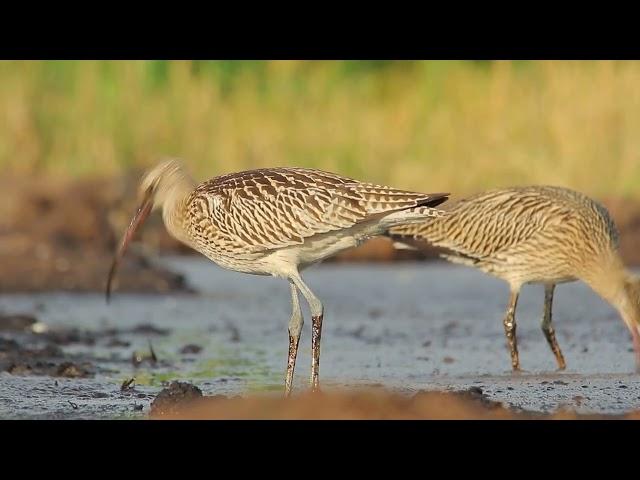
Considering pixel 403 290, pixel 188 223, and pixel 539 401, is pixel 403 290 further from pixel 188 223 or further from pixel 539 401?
pixel 539 401

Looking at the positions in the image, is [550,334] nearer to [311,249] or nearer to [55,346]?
[311,249]

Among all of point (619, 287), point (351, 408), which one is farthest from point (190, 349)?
point (351, 408)

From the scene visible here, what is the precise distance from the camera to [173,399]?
7.21 m

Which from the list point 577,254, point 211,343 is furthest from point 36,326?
point 577,254

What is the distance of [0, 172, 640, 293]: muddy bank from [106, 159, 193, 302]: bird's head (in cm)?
405

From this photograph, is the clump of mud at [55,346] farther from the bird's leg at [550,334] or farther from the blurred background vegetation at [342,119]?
the blurred background vegetation at [342,119]

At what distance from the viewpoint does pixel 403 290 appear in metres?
14.0

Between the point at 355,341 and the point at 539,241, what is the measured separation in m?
1.76

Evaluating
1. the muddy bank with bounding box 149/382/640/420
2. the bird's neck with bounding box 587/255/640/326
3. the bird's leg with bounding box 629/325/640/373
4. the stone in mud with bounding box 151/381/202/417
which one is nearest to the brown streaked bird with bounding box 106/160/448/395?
the stone in mud with bounding box 151/381/202/417

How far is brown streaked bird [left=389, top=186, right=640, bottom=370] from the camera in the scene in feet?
33.3

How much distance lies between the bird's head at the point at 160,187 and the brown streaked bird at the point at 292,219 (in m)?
0.36

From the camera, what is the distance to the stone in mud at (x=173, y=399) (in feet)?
23.5

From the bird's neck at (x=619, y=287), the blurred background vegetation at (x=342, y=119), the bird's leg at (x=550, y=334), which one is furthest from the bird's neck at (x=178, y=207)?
the blurred background vegetation at (x=342, y=119)

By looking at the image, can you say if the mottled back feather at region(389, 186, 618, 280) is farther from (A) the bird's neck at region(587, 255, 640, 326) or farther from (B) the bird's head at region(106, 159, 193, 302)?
(B) the bird's head at region(106, 159, 193, 302)
